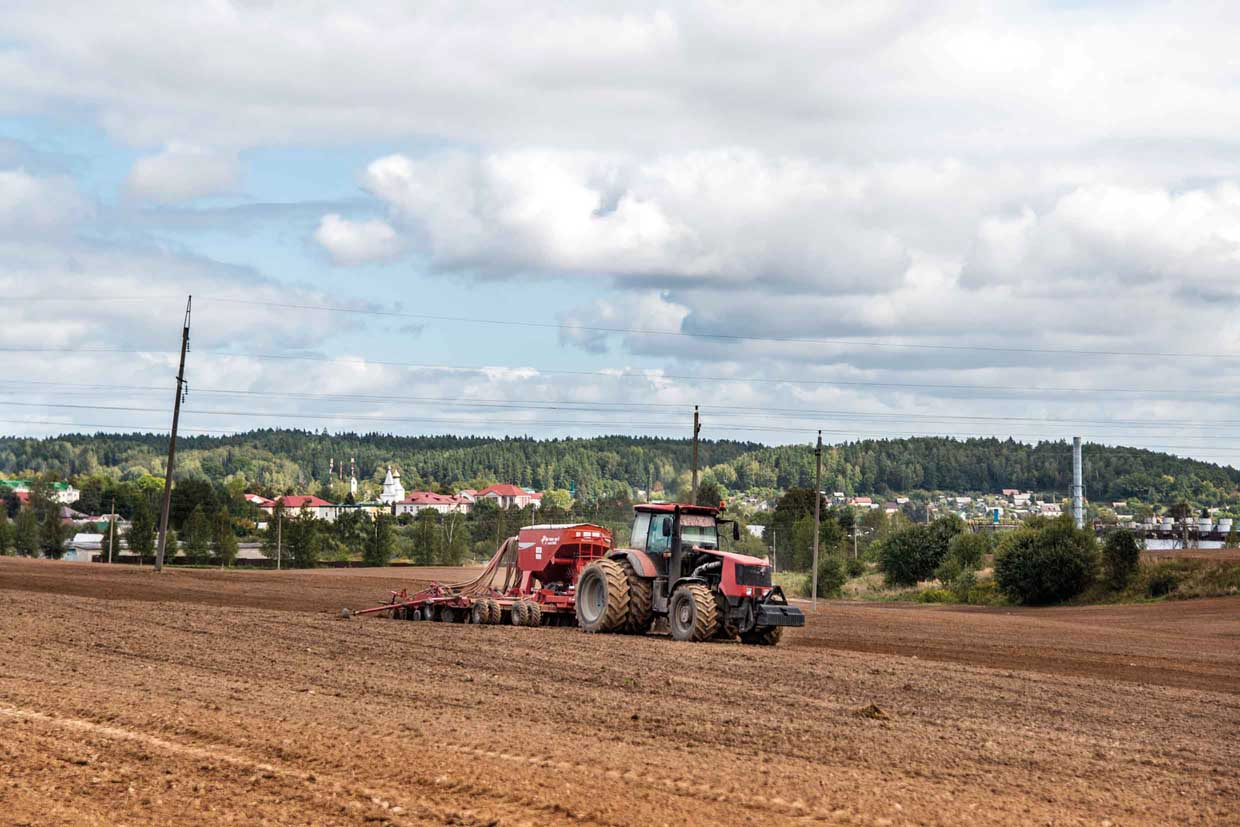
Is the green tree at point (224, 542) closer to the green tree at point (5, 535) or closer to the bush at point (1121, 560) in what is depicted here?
the green tree at point (5, 535)

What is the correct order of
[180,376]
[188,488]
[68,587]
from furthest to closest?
[188,488], [180,376], [68,587]

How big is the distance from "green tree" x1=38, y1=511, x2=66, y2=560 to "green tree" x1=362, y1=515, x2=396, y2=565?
23646mm

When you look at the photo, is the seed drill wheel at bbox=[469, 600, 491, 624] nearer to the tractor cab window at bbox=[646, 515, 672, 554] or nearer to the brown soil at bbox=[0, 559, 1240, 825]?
the brown soil at bbox=[0, 559, 1240, 825]

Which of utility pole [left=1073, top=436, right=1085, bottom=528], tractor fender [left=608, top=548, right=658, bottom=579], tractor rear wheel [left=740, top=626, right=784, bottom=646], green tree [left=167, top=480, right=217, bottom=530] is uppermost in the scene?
utility pole [left=1073, top=436, right=1085, bottom=528]

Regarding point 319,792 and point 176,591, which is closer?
point 319,792

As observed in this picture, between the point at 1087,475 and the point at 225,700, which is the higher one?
the point at 1087,475

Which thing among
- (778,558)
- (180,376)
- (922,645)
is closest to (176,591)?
(180,376)

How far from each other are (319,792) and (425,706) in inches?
186

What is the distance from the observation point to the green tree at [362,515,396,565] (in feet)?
310

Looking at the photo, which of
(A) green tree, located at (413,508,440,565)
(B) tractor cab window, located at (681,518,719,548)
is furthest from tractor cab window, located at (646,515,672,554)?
(A) green tree, located at (413,508,440,565)

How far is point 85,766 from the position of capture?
11.3 metres

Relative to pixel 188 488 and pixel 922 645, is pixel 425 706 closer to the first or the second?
pixel 922 645

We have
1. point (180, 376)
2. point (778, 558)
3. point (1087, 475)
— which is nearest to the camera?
point (180, 376)

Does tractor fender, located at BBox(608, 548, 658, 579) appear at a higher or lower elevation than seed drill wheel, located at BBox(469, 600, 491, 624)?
higher
